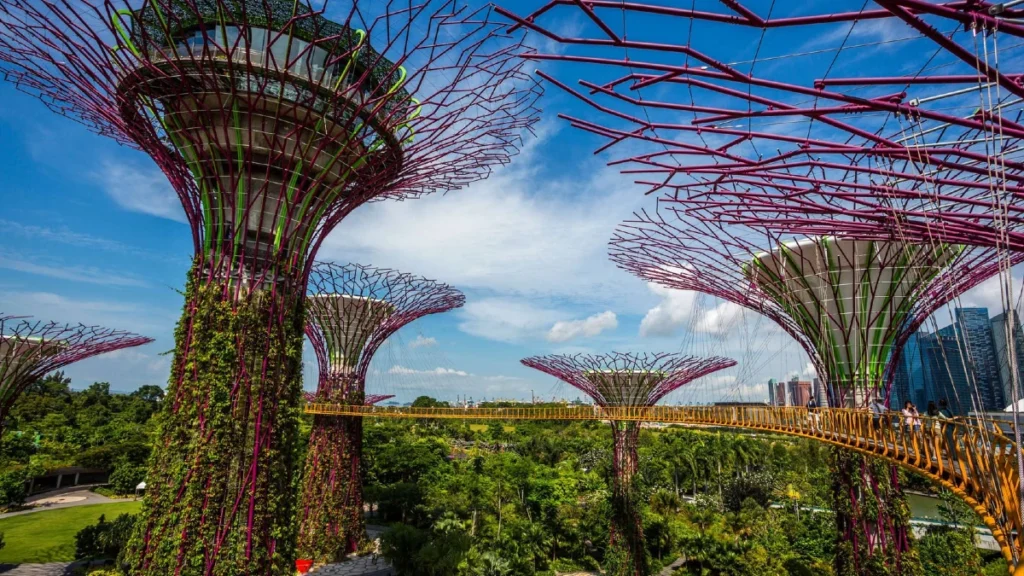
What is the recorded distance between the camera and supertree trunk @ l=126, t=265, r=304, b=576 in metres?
10.2

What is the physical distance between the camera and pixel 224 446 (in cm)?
1057

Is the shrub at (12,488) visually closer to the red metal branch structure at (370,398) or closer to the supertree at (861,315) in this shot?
the red metal branch structure at (370,398)

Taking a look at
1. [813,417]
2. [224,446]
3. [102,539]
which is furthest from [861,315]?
[102,539]

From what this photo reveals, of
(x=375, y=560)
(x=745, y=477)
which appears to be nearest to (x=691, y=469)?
(x=745, y=477)

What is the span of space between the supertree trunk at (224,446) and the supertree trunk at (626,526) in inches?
548

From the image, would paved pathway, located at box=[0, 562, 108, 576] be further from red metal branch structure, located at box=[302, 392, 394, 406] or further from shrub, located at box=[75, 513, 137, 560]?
red metal branch structure, located at box=[302, 392, 394, 406]

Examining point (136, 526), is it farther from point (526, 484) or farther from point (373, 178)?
point (526, 484)

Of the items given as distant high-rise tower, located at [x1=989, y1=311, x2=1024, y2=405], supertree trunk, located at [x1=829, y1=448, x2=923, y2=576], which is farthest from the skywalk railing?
supertree trunk, located at [x1=829, y1=448, x2=923, y2=576]

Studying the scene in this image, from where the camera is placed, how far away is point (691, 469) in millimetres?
44031

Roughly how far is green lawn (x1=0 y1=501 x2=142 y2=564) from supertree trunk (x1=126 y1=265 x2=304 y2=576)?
752 inches

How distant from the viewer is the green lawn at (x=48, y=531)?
76.1 ft

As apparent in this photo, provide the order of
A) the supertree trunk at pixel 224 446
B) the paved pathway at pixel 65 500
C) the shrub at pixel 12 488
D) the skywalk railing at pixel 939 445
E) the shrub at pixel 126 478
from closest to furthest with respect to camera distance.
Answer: the skywalk railing at pixel 939 445 < the supertree trunk at pixel 224 446 < the shrub at pixel 12 488 < the paved pathway at pixel 65 500 < the shrub at pixel 126 478

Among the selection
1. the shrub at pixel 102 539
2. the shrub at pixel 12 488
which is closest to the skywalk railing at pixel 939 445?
the shrub at pixel 102 539

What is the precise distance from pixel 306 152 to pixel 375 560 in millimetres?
17405
